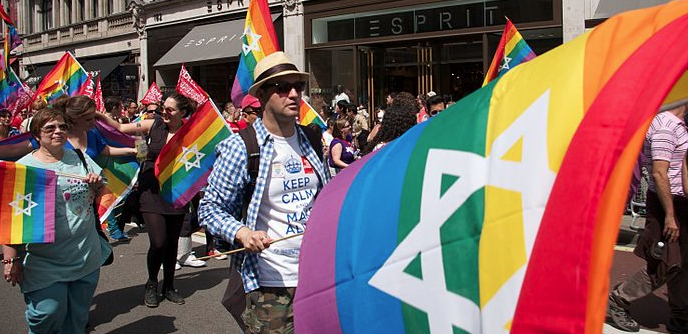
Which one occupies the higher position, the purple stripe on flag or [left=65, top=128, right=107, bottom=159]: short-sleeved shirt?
[left=65, top=128, right=107, bottom=159]: short-sleeved shirt

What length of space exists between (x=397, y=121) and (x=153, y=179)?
8.18ft

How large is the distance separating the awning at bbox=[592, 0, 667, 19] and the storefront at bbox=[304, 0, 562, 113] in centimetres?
106

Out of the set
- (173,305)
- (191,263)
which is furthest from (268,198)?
(191,263)

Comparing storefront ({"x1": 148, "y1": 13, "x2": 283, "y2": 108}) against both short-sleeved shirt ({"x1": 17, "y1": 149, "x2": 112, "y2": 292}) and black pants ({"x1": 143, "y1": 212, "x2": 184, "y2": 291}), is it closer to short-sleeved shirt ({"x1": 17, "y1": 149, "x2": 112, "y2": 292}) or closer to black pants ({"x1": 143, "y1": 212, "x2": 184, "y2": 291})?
black pants ({"x1": 143, "y1": 212, "x2": 184, "y2": 291})

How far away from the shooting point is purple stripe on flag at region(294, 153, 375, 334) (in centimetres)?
216

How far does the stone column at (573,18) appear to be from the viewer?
45.2ft

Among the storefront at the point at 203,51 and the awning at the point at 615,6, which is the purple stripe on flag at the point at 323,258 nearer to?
the awning at the point at 615,6

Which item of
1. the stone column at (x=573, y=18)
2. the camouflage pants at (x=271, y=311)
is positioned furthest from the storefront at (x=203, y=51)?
the camouflage pants at (x=271, y=311)

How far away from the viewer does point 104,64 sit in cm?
2805

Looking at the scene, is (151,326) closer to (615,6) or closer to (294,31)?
(615,6)

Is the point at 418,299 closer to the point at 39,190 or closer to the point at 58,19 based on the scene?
the point at 39,190

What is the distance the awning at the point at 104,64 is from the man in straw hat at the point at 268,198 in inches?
1003

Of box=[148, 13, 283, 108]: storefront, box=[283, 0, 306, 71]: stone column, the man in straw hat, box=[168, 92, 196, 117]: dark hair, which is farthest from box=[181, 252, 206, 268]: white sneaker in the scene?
box=[148, 13, 283, 108]: storefront

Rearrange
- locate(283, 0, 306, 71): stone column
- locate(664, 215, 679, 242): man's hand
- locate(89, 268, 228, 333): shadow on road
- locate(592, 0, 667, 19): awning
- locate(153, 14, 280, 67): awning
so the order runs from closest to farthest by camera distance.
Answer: locate(664, 215, 679, 242): man's hand < locate(89, 268, 228, 333): shadow on road < locate(592, 0, 667, 19): awning < locate(283, 0, 306, 71): stone column < locate(153, 14, 280, 67): awning
